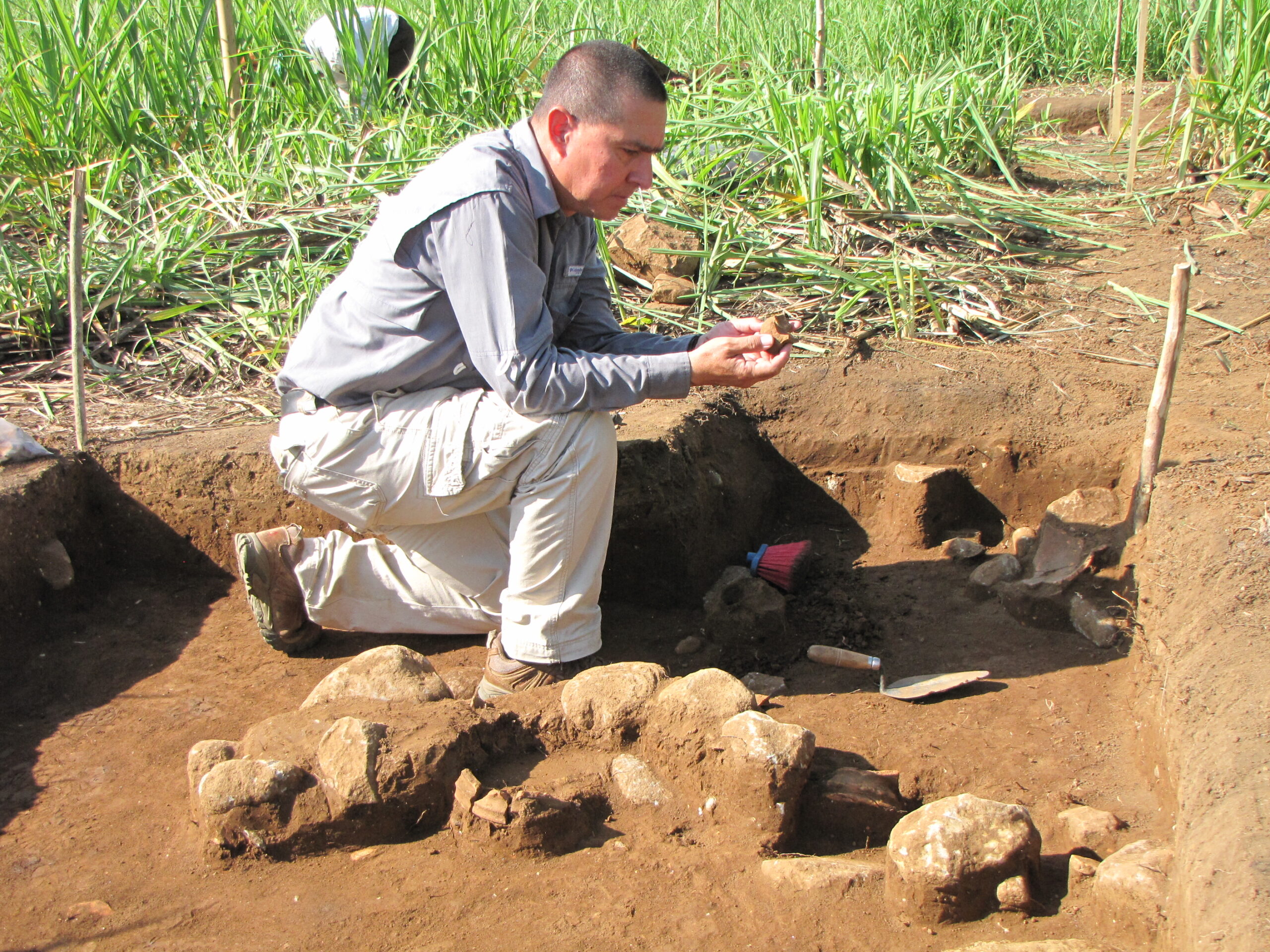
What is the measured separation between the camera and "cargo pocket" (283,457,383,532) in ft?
7.16

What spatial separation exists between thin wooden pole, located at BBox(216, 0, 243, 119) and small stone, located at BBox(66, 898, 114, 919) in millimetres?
3485

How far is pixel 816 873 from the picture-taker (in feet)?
5.09

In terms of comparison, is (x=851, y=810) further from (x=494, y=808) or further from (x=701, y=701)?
(x=494, y=808)

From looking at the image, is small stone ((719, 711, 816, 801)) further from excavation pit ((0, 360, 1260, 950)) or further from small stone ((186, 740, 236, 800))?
small stone ((186, 740, 236, 800))

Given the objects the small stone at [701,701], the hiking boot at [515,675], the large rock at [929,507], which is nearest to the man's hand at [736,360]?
the small stone at [701,701]

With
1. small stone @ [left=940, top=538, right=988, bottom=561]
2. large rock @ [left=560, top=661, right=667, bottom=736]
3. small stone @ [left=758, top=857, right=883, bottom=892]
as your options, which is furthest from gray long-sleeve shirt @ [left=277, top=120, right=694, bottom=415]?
small stone @ [left=940, top=538, right=988, bottom=561]

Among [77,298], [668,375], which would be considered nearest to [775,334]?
[668,375]

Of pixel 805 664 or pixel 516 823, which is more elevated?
pixel 516 823

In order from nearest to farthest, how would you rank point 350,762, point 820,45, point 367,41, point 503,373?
point 350,762, point 503,373, point 367,41, point 820,45

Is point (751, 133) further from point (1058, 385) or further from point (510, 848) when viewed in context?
point (510, 848)

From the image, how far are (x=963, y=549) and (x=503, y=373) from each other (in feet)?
4.85

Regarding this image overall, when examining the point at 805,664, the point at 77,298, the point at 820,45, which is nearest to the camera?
the point at 805,664

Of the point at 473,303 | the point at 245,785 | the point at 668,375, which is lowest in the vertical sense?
the point at 245,785

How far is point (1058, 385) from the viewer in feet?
9.80
